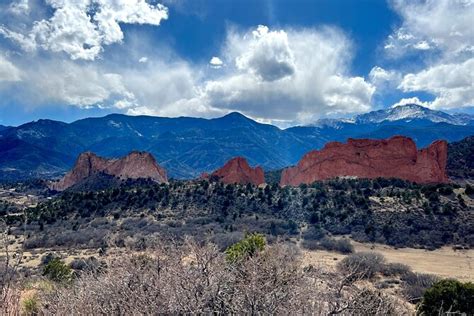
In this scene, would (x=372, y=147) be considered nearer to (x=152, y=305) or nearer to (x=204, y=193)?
(x=204, y=193)

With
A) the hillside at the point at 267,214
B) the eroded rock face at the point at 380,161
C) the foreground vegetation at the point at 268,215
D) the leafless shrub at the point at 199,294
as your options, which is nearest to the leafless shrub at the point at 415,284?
the leafless shrub at the point at 199,294

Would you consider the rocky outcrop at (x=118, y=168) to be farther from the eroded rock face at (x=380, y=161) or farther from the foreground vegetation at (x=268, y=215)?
the eroded rock face at (x=380, y=161)

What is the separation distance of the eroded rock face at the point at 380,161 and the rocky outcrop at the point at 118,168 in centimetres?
4033

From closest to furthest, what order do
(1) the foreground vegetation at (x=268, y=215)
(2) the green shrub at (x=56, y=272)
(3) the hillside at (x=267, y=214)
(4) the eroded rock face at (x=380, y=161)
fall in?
(2) the green shrub at (x=56, y=272)
(1) the foreground vegetation at (x=268, y=215)
(3) the hillside at (x=267, y=214)
(4) the eroded rock face at (x=380, y=161)

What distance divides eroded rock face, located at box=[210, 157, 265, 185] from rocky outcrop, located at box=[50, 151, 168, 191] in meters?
24.6

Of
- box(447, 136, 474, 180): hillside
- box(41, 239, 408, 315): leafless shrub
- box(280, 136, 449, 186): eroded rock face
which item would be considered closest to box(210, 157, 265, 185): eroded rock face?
box(280, 136, 449, 186): eroded rock face

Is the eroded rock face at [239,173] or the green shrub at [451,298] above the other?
the eroded rock face at [239,173]

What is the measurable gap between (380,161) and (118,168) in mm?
69013

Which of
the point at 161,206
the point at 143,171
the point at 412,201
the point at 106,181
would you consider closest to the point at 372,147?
the point at 412,201

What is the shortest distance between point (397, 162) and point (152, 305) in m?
73.2

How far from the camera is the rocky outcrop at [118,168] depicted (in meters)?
103

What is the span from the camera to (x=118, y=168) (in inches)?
4294

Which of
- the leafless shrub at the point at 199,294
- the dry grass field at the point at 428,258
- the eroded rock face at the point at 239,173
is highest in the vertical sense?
the eroded rock face at the point at 239,173

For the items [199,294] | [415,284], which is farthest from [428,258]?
[199,294]
